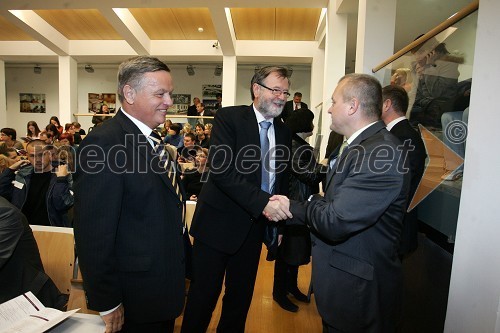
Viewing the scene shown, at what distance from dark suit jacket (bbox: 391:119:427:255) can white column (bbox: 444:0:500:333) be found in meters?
0.69

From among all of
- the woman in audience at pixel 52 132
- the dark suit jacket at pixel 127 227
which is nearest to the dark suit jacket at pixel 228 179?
the dark suit jacket at pixel 127 227

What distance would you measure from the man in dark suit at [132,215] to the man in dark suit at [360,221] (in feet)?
2.11

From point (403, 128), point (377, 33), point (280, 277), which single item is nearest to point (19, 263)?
point (280, 277)

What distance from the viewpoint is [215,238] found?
1935 millimetres

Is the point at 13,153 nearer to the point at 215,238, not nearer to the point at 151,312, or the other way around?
the point at 215,238

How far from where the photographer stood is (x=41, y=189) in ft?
9.99

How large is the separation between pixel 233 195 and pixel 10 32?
1083cm

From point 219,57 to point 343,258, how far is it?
887 cm

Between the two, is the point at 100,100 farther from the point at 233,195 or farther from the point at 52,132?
the point at 233,195

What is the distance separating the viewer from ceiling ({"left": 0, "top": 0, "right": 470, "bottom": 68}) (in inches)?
255

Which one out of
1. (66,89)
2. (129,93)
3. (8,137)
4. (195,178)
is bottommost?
(195,178)

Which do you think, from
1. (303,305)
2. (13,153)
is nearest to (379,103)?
(303,305)

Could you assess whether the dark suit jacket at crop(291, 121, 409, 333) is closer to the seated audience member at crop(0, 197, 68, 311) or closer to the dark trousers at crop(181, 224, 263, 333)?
the dark trousers at crop(181, 224, 263, 333)

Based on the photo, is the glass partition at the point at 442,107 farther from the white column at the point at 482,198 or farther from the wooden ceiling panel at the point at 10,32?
the wooden ceiling panel at the point at 10,32
